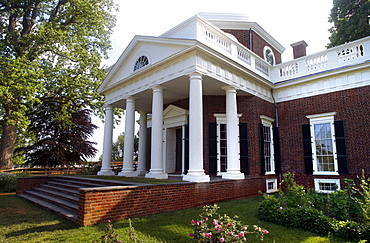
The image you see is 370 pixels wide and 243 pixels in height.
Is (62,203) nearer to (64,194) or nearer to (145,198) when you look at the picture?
(64,194)

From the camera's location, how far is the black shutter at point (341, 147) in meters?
10.1

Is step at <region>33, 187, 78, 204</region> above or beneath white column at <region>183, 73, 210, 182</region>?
beneath

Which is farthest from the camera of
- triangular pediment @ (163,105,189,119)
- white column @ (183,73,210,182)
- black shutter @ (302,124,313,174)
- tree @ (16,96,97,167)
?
tree @ (16,96,97,167)

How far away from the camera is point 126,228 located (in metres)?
5.34

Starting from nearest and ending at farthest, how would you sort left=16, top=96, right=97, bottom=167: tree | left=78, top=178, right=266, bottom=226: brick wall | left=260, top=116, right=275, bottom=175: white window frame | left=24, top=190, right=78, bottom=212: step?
1. left=78, top=178, right=266, bottom=226: brick wall
2. left=24, top=190, right=78, bottom=212: step
3. left=260, top=116, right=275, bottom=175: white window frame
4. left=16, top=96, right=97, bottom=167: tree

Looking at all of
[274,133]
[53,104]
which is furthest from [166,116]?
[53,104]

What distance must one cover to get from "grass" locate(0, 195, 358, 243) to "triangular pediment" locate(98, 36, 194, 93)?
5879 mm

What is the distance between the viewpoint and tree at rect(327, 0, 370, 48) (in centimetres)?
1491

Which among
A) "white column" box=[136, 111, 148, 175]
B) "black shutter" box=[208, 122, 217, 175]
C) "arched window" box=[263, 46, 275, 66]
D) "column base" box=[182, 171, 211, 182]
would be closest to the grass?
"column base" box=[182, 171, 211, 182]

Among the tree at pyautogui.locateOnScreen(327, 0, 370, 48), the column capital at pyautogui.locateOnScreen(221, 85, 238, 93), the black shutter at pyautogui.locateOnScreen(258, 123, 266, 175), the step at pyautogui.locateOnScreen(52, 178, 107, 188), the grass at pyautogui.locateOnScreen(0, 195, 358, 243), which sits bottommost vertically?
the grass at pyautogui.locateOnScreen(0, 195, 358, 243)

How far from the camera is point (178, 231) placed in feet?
16.6

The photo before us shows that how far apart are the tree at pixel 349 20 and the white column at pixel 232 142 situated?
36.4 feet

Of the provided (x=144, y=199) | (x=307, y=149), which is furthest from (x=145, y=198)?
(x=307, y=149)

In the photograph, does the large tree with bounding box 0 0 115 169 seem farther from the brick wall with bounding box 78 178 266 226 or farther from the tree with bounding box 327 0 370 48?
the tree with bounding box 327 0 370 48
